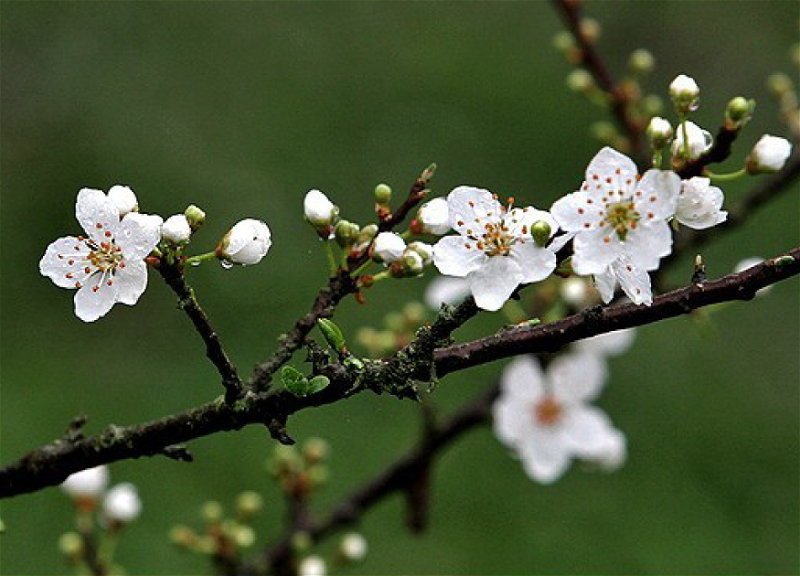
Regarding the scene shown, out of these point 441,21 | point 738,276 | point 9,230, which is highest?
point 441,21

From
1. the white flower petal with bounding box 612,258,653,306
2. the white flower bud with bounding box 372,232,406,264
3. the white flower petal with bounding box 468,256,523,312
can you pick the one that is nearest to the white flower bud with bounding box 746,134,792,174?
the white flower petal with bounding box 612,258,653,306

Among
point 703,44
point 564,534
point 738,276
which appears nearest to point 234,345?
point 564,534

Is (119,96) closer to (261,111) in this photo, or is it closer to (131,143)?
(131,143)

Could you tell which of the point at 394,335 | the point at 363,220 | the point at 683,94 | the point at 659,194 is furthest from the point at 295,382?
→ the point at 363,220

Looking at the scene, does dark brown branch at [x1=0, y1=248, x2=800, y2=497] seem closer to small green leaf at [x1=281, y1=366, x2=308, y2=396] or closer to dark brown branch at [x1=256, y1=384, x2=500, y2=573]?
small green leaf at [x1=281, y1=366, x2=308, y2=396]

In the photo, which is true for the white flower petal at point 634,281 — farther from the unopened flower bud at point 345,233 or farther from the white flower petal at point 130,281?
the white flower petal at point 130,281

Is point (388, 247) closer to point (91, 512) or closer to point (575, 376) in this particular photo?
point (91, 512)
